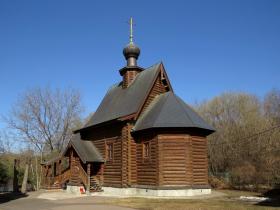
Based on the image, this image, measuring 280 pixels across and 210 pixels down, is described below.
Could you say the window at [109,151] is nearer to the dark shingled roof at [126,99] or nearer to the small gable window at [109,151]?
the small gable window at [109,151]

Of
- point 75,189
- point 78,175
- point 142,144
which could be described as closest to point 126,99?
point 142,144

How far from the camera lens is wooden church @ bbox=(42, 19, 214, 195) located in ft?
76.8

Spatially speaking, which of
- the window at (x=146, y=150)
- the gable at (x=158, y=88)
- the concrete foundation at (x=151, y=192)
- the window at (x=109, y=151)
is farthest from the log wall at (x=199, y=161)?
the window at (x=109, y=151)

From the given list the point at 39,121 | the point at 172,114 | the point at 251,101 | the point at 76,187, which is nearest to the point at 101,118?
the point at 76,187

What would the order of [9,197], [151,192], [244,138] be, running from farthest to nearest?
[244,138]
[9,197]
[151,192]

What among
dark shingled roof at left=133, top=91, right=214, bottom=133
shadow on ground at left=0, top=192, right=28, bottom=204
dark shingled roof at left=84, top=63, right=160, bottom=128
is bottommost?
shadow on ground at left=0, top=192, right=28, bottom=204

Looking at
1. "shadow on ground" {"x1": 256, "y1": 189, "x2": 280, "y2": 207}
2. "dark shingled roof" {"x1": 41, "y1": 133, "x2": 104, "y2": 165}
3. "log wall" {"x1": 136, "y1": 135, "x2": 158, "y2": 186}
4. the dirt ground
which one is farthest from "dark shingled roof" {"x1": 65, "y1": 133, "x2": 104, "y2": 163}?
"shadow on ground" {"x1": 256, "y1": 189, "x2": 280, "y2": 207}

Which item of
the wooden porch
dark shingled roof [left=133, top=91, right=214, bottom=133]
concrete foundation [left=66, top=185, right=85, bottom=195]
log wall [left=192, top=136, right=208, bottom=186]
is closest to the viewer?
dark shingled roof [left=133, top=91, right=214, bottom=133]

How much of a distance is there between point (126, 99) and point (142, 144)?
5110 millimetres

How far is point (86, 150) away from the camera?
94.0ft

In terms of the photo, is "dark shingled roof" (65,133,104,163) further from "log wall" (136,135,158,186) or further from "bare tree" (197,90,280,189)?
"bare tree" (197,90,280,189)

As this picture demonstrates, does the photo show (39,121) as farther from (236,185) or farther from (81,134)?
(236,185)

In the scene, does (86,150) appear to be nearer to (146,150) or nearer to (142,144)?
(142,144)

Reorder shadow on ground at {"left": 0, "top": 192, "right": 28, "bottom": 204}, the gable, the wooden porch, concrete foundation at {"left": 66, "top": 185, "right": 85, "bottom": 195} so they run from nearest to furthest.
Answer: shadow on ground at {"left": 0, "top": 192, "right": 28, "bottom": 204} < the gable < the wooden porch < concrete foundation at {"left": 66, "top": 185, "right": 85, "bottom": 195}
